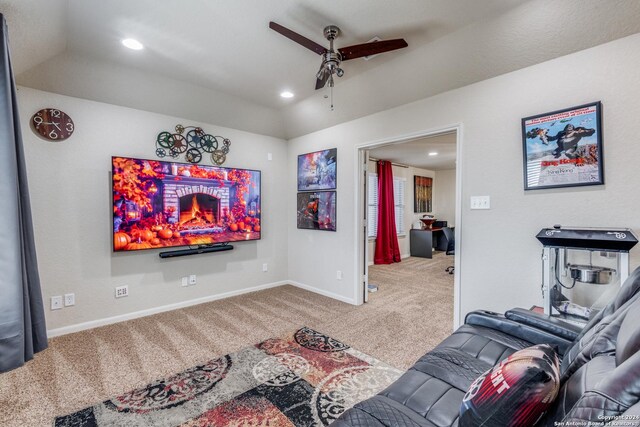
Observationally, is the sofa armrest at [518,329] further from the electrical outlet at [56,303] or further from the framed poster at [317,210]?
the electrical outlet at [56,303]

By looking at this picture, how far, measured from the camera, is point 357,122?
12.6 feet

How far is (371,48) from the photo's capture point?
7.39ft

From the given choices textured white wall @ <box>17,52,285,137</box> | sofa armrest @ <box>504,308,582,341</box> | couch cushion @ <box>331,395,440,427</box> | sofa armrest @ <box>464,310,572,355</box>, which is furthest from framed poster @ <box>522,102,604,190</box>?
textured white wall @ <box>17,52,285,137</box>

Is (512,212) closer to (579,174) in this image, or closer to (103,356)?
(579,174)

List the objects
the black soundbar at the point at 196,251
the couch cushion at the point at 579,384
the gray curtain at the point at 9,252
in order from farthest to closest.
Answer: the black soundbar at the point at 196,251 → the gray curtain at the point at 9,252 → the couch cushion at the point at 579,384

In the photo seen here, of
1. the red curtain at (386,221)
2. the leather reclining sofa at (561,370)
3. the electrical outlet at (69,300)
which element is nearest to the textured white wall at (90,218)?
the electrical outlet at (69,300)

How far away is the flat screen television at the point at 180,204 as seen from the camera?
128 inches

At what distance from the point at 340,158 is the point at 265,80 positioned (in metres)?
1.39

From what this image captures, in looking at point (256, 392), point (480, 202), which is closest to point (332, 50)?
point (480, 202)

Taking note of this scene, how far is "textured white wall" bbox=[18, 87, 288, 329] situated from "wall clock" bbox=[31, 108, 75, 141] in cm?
5

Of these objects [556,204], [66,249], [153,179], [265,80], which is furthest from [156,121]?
[556,204]

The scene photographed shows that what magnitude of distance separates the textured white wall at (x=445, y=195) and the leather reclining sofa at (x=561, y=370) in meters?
7.24

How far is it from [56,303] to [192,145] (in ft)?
7.40

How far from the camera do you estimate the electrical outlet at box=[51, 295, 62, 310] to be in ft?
9.62
